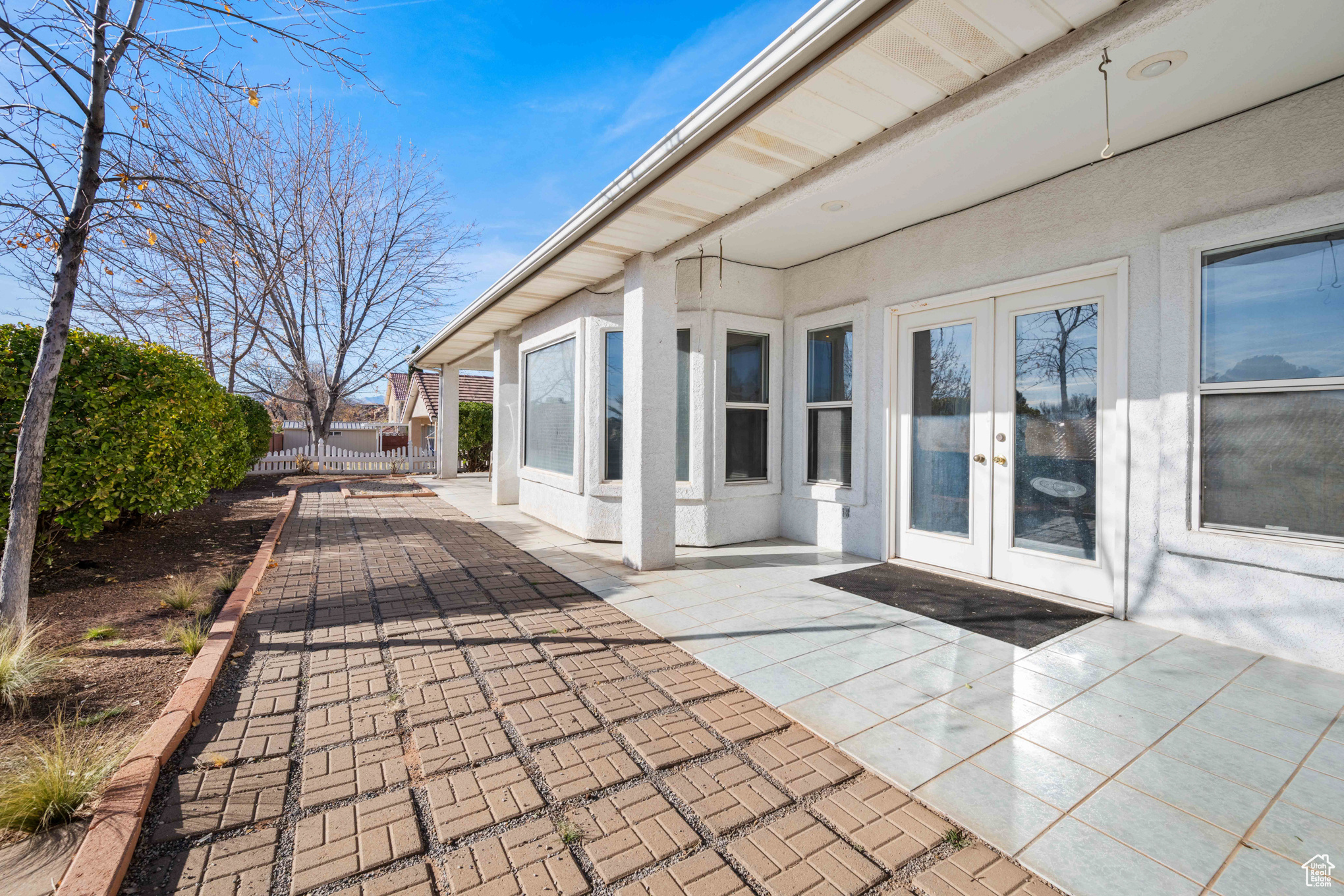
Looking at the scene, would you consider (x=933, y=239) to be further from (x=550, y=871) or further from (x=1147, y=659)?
(x=550, y=871)

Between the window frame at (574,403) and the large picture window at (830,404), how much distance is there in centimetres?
256

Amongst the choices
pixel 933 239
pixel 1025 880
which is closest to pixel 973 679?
pixel 1025 880

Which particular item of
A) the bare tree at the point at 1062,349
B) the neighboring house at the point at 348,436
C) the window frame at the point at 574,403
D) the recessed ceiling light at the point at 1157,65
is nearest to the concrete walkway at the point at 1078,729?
the bare tree at the point at 1062,349

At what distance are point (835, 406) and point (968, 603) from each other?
2.43m

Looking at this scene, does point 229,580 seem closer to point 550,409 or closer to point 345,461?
point 550,409

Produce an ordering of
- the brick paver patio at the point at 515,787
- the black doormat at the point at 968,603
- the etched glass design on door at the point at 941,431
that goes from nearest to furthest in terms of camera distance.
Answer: the brick paver patio at the point at 515,787, the black doormat at the point at 968,603, the etched glass design on door at the point at 941,431

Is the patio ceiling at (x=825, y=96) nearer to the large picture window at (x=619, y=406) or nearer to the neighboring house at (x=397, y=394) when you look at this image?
the large picture window at (x=619, y=406)

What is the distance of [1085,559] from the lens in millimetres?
4133

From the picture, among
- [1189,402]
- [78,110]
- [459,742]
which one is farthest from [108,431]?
[1189,402]

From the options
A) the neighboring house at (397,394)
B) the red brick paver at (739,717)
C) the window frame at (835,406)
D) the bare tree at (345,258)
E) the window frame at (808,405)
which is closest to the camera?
the red brick paver at (739,717)

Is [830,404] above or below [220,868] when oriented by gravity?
above

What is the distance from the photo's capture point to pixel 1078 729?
2.51m

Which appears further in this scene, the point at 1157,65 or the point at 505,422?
the point at 505,422

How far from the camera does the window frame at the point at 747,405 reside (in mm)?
6133
